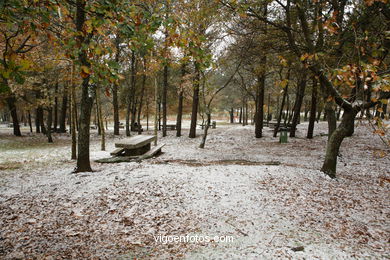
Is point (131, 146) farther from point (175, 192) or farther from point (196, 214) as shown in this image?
point (196, 214)

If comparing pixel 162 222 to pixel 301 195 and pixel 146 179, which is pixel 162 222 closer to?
pixel 146 179

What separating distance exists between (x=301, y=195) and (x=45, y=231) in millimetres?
5210

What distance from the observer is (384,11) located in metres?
5.30

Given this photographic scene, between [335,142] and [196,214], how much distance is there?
193 inches

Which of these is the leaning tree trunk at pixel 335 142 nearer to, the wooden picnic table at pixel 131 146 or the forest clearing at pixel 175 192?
the forest clearing at pixel 175 192

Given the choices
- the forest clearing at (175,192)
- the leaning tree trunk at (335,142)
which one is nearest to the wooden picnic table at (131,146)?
the forest clearing at (175,192)

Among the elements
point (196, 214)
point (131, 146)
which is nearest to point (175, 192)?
point (196, 214)

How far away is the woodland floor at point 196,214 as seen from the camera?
311 cm

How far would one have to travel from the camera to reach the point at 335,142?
6.29m

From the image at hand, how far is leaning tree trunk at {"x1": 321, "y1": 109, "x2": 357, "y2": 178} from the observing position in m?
6.01

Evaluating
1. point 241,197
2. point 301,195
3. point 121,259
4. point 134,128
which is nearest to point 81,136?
point 121,259

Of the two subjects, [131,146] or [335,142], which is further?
[131,146]

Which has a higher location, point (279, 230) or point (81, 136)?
point (81, 136)

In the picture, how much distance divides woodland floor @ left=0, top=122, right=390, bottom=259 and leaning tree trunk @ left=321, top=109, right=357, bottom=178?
12.6 inches
